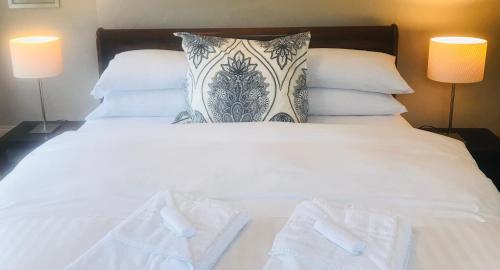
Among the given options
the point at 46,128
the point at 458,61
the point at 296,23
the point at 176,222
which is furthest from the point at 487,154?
the point at 46,128

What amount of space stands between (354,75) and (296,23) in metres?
0.57

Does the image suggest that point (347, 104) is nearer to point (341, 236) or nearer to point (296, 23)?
point (296, 23)

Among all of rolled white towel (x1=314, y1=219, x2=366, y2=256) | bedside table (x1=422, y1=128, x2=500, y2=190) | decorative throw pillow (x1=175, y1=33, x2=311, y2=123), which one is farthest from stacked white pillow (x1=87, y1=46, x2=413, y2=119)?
rolled white towel (x1=314, y1=219, x2=366, y2=256)

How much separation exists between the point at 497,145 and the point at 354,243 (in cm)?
173

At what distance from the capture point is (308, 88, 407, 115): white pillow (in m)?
2.47

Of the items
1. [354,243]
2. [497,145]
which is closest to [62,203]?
[354,243]

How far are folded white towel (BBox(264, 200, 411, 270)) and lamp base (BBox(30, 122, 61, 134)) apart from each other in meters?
1.76

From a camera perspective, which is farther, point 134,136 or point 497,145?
point 497,145

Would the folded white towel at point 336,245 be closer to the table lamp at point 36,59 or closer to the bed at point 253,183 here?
the bed at point 253,183

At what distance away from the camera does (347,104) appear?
247cm

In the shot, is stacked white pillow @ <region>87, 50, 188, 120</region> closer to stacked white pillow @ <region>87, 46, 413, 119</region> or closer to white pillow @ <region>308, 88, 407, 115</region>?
stacked white pillow @ <region>87, 46, 413, 119</region>

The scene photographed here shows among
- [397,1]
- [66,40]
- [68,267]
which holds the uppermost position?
[397,1]

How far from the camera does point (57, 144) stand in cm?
192

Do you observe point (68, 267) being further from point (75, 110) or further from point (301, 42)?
point (75, 110)
